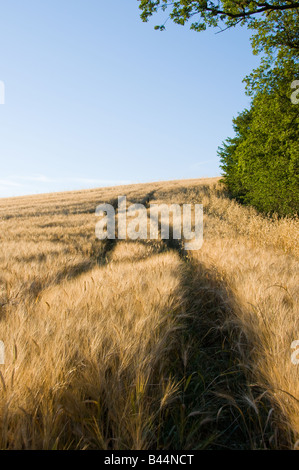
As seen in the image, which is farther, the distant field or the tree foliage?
the tree foliage

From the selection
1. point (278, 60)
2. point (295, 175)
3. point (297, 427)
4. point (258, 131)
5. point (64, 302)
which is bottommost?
point (297, 427)

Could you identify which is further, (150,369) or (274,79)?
(274,79)

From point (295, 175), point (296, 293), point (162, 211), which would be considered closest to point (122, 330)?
point (296, 293)

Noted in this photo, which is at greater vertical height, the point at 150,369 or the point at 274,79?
the point at 274,79

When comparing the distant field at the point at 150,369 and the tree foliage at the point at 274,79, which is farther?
the tree foliage at the point at 274,79

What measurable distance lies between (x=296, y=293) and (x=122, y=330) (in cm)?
181

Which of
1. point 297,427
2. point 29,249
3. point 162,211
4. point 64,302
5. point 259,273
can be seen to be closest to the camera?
point 297,427

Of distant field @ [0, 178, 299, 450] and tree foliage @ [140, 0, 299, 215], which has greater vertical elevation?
tree foliage @ [140, 0, 299, 215]

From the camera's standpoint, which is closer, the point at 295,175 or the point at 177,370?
the point at 177,370

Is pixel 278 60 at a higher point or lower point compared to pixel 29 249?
higher

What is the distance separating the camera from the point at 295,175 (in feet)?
26.9

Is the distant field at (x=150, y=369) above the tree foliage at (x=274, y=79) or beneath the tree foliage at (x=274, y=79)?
beneath
